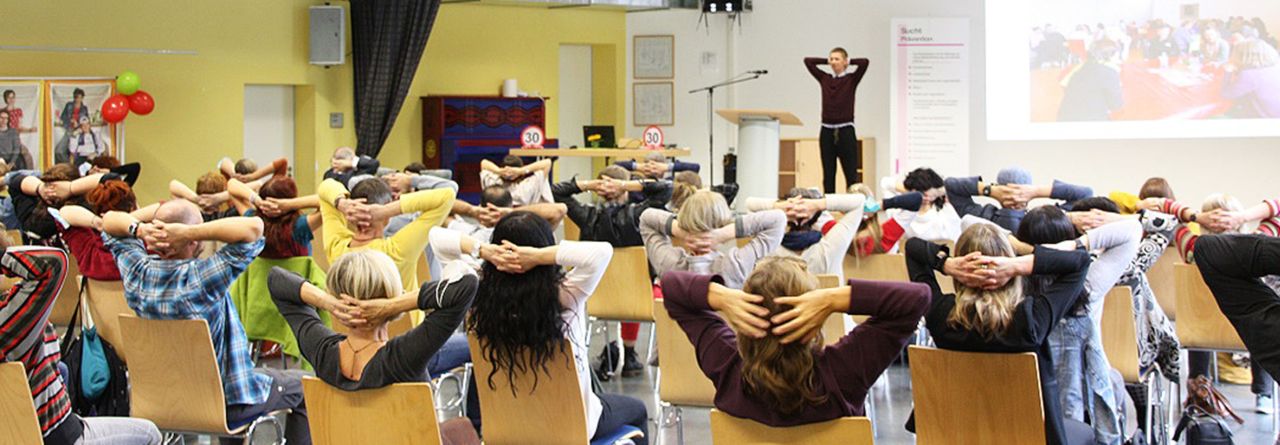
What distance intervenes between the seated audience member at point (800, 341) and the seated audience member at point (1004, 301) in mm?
438

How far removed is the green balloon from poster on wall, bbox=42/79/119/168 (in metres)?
0.15

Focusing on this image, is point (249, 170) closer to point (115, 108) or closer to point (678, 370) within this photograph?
point (115, 108)

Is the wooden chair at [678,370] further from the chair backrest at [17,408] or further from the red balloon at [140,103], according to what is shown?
the red balloon at [140,103]

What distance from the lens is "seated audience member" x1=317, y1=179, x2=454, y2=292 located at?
5.30 meters

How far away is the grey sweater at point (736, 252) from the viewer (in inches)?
201

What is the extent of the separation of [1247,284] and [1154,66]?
991cm

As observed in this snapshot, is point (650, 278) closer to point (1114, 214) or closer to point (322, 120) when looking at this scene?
point (1114, 214)

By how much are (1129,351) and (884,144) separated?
10264 mm

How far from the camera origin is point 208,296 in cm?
430

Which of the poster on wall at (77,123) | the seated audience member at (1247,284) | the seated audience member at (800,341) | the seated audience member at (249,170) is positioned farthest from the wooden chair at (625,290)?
the poster on wall at (77,123)

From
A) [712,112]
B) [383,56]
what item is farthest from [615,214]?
[712,112]

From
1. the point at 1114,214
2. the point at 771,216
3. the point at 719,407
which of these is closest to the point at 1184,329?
the point at 1114,214

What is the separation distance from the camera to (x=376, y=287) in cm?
363

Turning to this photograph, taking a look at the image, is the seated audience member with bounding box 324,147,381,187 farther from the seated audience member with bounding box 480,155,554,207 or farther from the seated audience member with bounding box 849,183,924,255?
the seated audience member with bounding box 849,183,924,255
